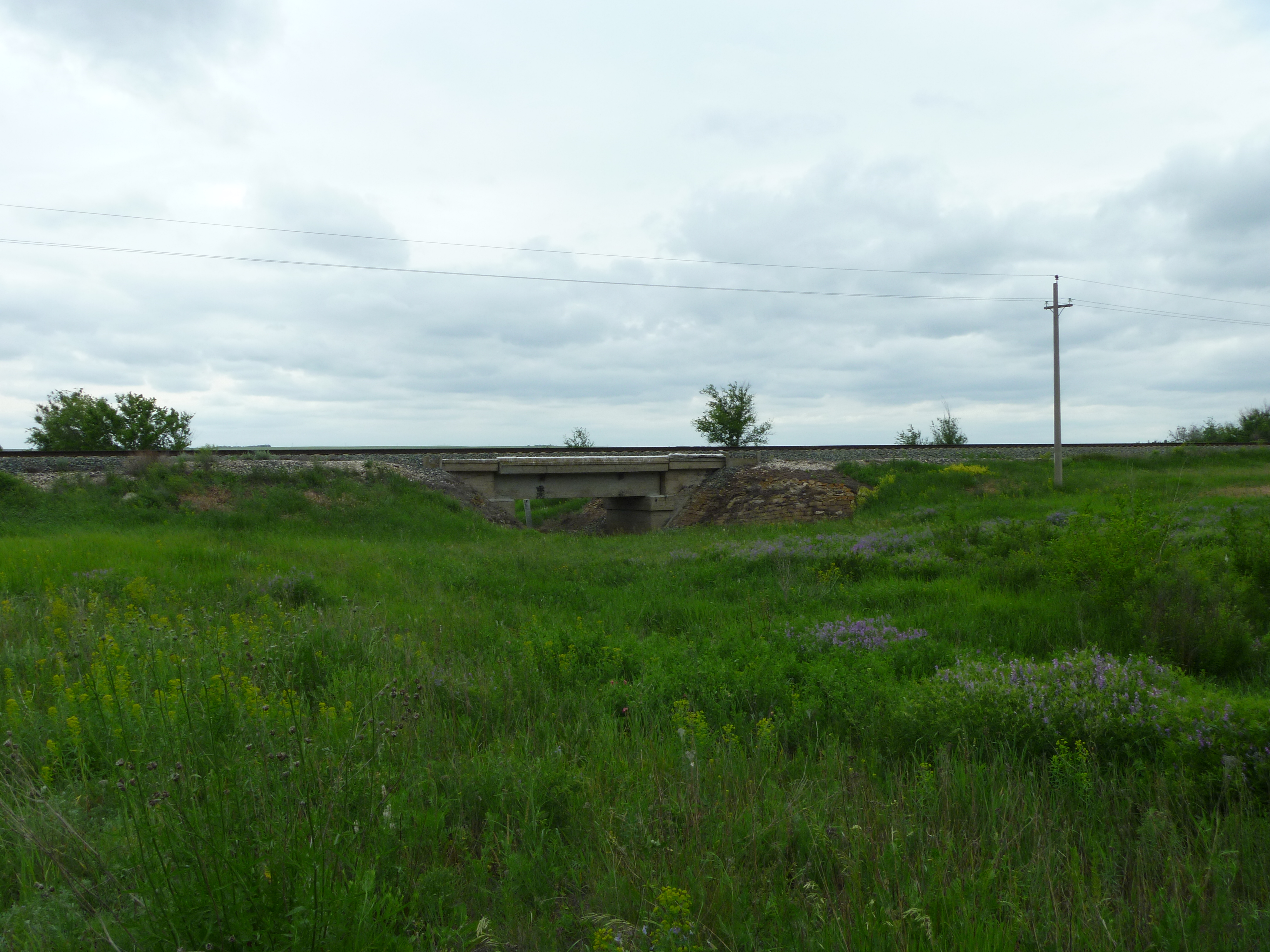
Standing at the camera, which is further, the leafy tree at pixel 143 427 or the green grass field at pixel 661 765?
the leafy tree at pixel 143 427

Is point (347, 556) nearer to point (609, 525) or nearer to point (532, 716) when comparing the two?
point (532, 716)

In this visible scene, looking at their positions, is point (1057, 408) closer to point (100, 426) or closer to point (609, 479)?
point (609, 479)

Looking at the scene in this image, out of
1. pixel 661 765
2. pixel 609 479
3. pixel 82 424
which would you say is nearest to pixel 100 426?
pixel 82 424

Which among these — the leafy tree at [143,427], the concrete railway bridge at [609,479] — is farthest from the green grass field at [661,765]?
the leafy tree at [143,427]

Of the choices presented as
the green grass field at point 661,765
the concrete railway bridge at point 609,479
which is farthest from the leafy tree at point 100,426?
the green grass field at point 661,765

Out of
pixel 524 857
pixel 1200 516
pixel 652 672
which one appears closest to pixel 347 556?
pixel 652 672

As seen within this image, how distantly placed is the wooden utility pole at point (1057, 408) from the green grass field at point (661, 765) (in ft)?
63.8

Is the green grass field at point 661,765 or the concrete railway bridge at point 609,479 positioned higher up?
the concrete railway bridge at point 609,479

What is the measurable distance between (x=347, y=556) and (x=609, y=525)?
58.7 ft

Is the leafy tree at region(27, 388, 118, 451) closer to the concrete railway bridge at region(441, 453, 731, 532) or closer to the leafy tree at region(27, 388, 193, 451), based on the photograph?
the leafy tree at region(27, 388, 193, 451)

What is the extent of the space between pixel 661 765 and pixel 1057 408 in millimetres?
29602

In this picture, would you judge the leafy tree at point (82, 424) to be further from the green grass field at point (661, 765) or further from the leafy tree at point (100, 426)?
the green grass field at point (661, 765)

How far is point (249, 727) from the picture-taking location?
412cm

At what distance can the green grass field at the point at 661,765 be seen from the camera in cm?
272
